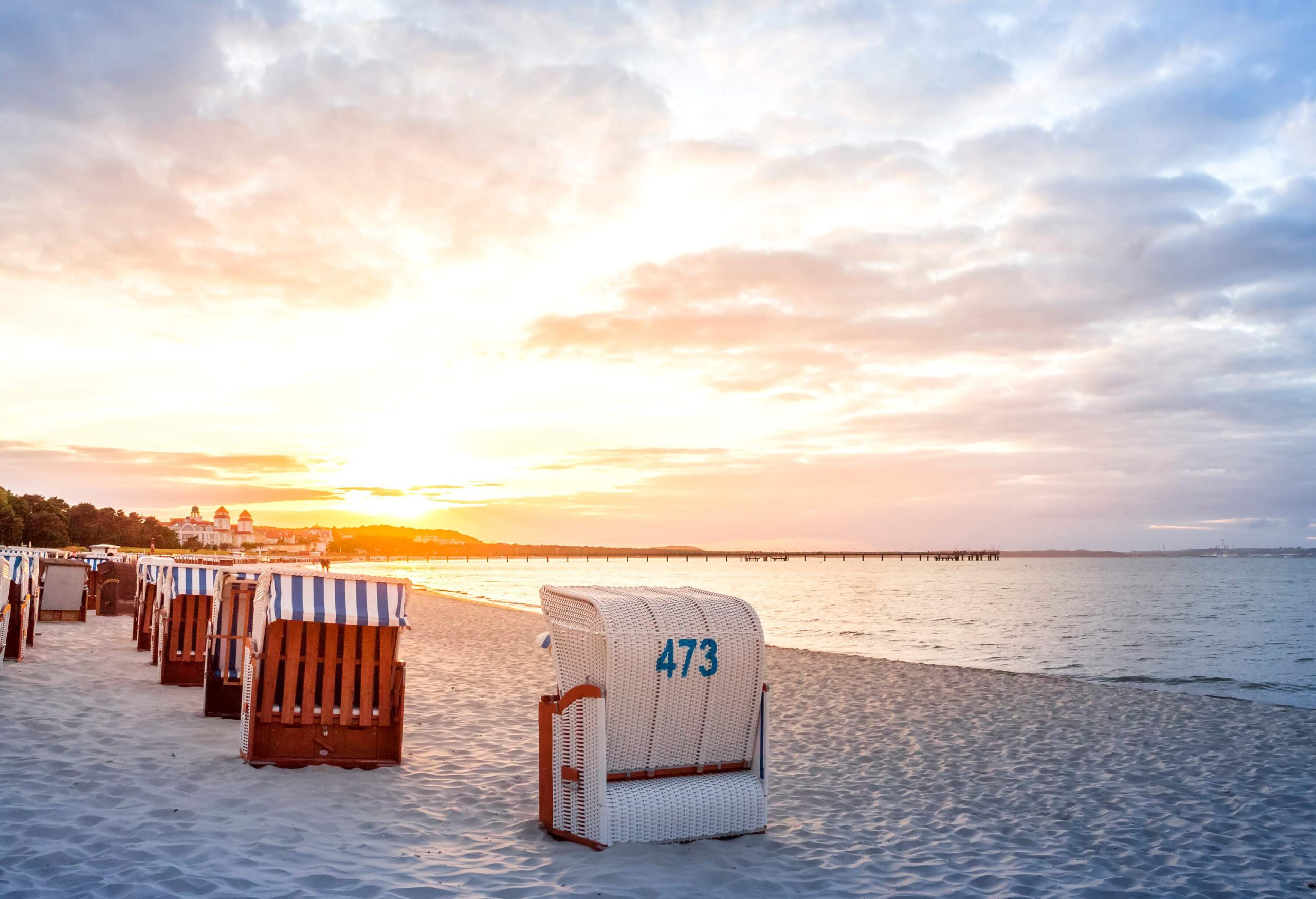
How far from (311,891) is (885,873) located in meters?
3.45

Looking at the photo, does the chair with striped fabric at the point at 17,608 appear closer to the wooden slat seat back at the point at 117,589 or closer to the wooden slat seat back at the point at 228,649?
the wooden slat seat back at the point at 228,649

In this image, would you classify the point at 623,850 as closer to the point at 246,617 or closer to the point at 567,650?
the point at 567,650

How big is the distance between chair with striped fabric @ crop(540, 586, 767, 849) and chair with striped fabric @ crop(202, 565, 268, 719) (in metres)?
4.87

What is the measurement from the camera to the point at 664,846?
6.10 metres

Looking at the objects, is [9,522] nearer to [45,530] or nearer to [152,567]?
[45,530]

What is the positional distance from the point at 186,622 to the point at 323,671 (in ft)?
17.5

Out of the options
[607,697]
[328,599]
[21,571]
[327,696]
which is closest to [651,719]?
[607,697]

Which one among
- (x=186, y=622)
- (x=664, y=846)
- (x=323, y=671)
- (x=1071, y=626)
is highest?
(x=323, y=671)

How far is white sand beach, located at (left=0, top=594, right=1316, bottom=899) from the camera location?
17.7 ft

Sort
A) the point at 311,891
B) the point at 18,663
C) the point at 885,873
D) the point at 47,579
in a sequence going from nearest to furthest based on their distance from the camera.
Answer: the point at 311,891 → the point at 885,873 → the point at 18,663 → the point at 47,579

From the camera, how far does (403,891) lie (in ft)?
16.7

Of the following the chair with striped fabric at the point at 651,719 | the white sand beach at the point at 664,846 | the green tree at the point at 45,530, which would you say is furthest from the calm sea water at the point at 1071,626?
the green tree at the point at 45,530

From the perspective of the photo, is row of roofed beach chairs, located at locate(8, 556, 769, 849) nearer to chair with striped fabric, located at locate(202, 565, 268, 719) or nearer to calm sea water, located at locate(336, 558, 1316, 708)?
chair with striped fabric, located at locate(202, 565, 268, 719)

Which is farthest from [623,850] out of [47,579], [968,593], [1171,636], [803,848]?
[968,593]
